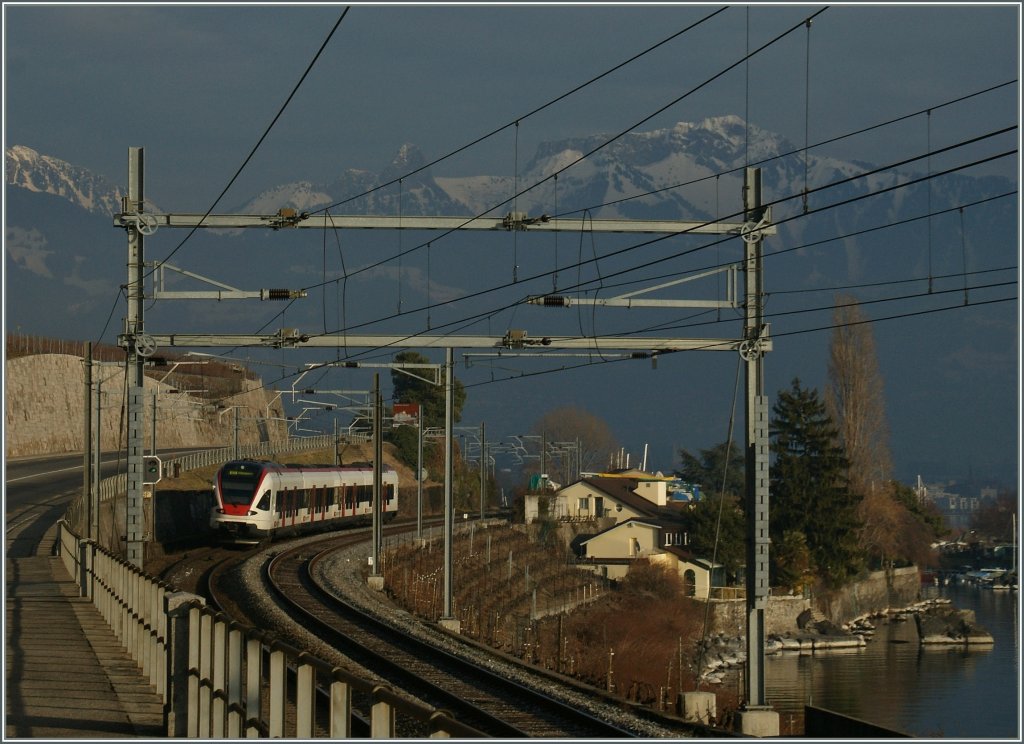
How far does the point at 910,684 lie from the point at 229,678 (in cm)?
6830

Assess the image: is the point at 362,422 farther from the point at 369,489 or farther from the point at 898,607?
the point at 369,489

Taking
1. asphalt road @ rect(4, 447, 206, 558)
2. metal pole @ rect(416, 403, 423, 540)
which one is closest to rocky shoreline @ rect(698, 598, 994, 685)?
metal pole @ rect(416, 403, 423, 540)

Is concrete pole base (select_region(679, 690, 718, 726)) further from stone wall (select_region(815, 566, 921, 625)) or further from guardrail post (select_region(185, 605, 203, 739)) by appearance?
stone wall (select_region(815, 566, 921, 625))

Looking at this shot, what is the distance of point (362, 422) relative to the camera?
138875mm

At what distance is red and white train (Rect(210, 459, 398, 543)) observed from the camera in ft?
164

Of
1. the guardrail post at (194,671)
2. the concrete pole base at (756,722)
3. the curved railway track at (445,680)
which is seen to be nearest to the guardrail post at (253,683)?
the guardrail post at (194,671)

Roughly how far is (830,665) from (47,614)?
6219 centimetres

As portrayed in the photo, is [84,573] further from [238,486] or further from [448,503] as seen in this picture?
[238,486]

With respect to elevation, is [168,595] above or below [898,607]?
above

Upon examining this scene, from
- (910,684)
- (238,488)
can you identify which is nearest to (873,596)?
(910,684)

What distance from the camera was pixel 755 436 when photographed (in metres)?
21.9

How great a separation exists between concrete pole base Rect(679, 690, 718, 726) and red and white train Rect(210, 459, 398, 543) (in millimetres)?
29775

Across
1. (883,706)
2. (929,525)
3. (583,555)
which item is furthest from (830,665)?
(929,525)

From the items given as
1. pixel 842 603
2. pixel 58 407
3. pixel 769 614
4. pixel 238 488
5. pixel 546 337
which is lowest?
pixel 842 603
